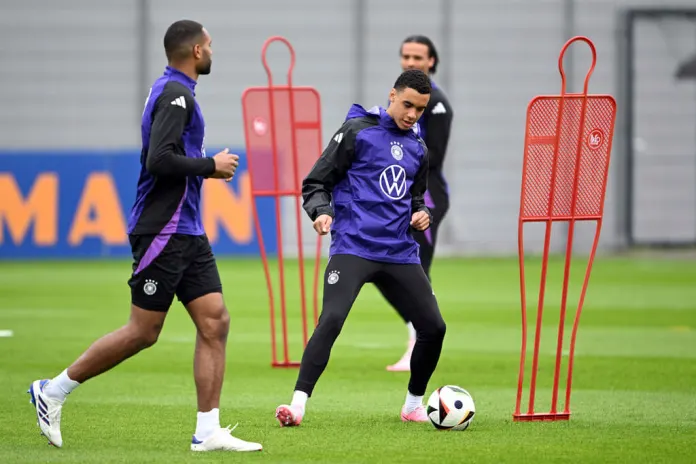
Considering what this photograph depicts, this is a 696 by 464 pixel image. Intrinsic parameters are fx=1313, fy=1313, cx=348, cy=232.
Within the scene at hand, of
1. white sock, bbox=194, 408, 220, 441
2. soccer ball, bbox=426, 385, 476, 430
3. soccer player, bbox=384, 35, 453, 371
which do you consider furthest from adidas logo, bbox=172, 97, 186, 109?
soccer player, bbox=384, 35, 453, 371

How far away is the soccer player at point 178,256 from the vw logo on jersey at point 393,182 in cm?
108

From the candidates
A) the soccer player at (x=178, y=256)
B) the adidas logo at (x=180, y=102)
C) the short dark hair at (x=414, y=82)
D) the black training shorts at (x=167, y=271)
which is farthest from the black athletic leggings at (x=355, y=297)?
the adidas logo at (x=180, y=102)

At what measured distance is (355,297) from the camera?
727 centimetres

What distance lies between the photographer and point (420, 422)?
25.6 feet

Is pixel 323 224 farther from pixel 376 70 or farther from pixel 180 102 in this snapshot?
pixel 376 70

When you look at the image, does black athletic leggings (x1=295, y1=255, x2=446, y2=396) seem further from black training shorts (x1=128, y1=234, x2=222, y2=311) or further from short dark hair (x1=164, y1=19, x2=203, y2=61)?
short dark hair (x1=164, y1=19, x2=203, y2=61)

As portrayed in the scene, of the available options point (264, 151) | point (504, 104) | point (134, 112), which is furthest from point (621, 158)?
point (264, 151)

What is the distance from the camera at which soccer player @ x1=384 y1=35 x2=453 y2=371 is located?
387 inches

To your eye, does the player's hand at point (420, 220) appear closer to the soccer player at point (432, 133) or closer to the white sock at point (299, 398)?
the white sock at point (299, 398)

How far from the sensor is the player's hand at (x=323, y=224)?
7.08 meters

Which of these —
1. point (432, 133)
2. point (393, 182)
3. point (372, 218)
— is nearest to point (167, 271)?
point (372, 218)

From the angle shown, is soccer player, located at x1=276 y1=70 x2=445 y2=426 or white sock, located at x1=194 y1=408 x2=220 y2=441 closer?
white sock, located at x1=194 y1=408 x2=220 y2=441

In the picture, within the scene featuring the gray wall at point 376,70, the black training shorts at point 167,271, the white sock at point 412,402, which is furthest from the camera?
the gray wall at point 376,70

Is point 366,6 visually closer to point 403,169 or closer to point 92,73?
point 92,73
